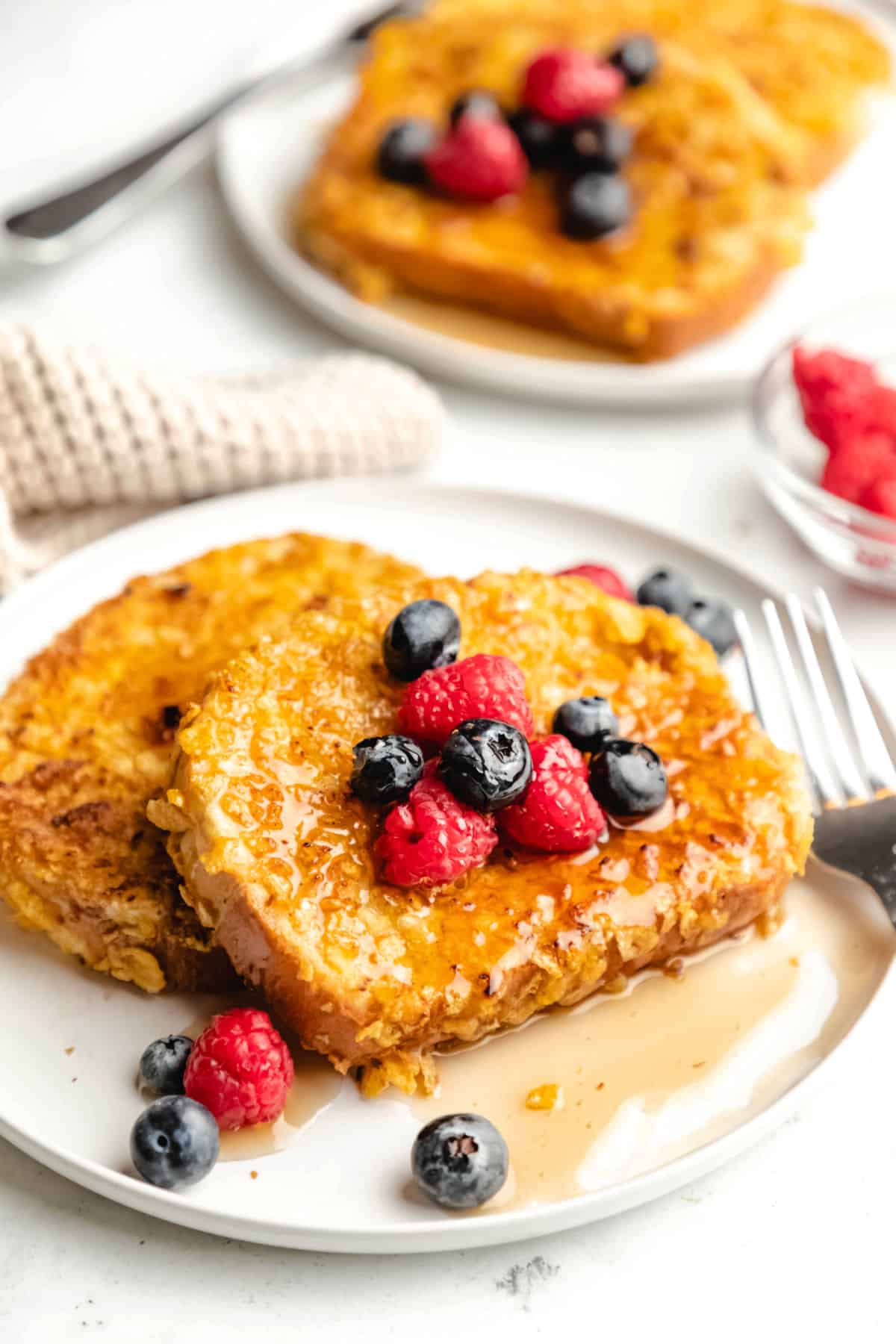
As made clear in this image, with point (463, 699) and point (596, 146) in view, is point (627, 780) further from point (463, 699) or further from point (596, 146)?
point (596, 146)

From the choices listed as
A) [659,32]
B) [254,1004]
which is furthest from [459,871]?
[659,32]

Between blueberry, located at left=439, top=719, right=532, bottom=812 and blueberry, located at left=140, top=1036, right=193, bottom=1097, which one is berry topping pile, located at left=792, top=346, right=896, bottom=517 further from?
blueberry, located at left=140, top=1036, right=193, bottom=1097

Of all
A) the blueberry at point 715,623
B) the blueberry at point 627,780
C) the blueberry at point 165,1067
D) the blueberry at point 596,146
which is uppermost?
the blueberry at point 596,146

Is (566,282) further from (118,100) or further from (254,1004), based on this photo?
(254,1004)

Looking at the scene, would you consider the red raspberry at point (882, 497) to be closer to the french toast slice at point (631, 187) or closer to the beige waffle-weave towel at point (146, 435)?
the french toast slice at point (631, 187)

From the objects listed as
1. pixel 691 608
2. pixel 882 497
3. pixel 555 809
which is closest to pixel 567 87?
pixel 882 497

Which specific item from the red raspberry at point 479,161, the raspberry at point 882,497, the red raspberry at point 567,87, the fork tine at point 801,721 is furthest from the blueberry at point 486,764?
the red raspberry at point 567,87
